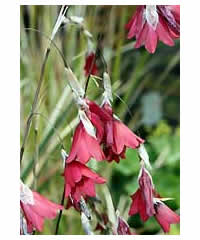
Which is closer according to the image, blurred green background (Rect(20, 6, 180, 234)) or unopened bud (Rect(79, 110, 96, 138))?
unopened bud (Rect(79, 110, 96, 138))

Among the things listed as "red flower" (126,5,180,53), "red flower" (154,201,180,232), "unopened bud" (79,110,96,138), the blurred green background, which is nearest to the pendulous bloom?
"red flower" (154,201,180,232)

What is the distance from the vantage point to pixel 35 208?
1012mm

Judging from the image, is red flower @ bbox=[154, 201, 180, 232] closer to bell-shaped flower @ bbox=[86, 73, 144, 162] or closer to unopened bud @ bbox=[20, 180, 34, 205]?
bell-shaped flower @ bbox=[86, 73, 144, 162]

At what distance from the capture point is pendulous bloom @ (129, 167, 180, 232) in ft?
3.41

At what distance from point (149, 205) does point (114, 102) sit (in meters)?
1.02

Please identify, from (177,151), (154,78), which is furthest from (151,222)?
(154,78)

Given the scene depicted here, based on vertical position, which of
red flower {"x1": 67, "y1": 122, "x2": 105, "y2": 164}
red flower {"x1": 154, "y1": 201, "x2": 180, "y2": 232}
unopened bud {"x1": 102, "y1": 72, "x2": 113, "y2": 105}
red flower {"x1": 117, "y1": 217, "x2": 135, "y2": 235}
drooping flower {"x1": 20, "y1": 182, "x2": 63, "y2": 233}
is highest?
unopened bud {"x1": 102, "y1": 72, "x2": 113, "y2": 105}

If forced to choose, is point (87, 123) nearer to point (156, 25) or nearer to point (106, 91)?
point (106, 91)

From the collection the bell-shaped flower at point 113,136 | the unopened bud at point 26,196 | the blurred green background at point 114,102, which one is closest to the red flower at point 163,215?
the bell-shaped flower at point 113,136

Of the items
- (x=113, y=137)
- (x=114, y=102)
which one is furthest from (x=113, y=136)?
(x=114, y=102)

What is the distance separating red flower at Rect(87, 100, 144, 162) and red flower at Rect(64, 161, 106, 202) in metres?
→ 0.06
